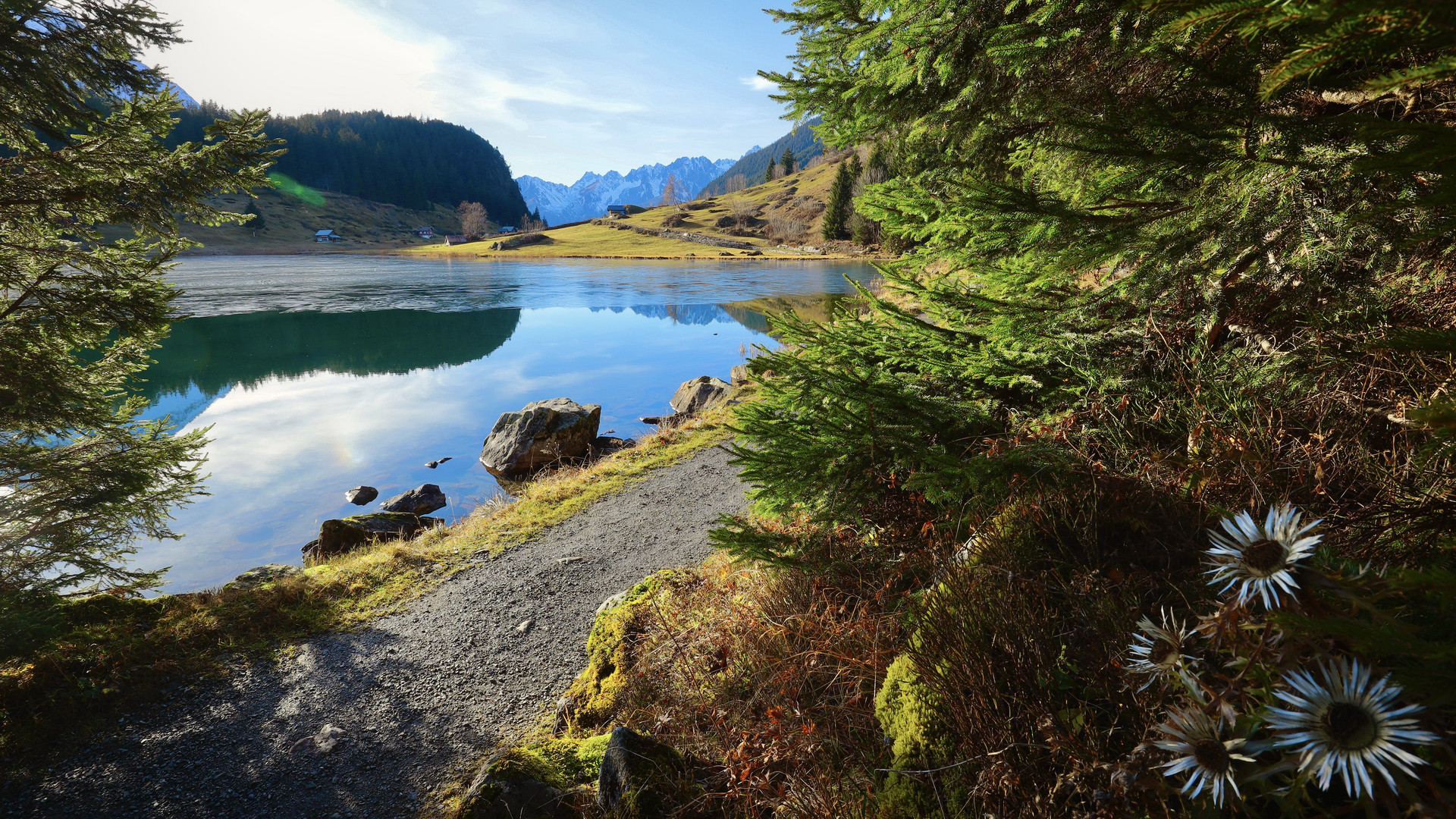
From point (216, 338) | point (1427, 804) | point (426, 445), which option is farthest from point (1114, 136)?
point (216, 338)

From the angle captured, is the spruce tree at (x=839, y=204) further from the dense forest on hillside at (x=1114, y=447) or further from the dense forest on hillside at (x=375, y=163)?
the dense forest on hillside at (x=375, y=163)

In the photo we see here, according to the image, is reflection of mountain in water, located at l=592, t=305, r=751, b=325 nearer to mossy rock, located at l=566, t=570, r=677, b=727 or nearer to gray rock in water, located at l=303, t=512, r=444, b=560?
gray rock in water, located at l=303, t=512, r=444, b=560

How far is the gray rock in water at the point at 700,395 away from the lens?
54.9 feet

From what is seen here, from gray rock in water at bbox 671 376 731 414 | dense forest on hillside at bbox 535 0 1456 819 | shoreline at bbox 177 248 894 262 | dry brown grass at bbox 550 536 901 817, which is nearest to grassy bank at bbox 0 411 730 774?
dense forest on hillside at bbox 535 0 1456 819

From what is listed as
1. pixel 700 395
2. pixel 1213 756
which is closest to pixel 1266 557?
pixel 1213 756

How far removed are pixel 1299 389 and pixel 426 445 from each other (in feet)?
59.8

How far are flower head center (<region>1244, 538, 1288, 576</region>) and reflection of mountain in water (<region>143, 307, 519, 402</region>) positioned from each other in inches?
1067

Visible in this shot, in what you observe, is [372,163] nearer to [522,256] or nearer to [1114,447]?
[522,256]

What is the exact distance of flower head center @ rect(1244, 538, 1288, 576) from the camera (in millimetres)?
1125

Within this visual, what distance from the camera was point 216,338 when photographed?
2862cm

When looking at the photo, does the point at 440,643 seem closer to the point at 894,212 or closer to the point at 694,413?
the point at 894,212

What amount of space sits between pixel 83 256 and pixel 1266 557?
916 cm

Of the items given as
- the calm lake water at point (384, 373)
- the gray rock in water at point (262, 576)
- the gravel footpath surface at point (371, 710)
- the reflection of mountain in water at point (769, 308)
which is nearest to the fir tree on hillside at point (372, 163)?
the calm lake water at point (384, 373)

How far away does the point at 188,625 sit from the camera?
6020mm
